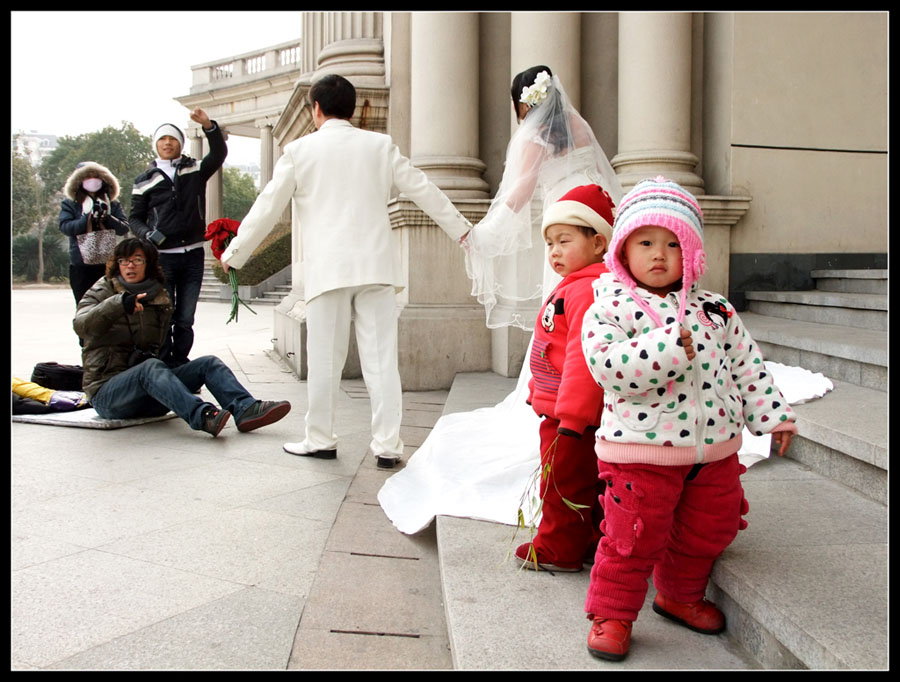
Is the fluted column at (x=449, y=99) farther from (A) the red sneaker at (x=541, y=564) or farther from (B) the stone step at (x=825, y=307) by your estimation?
(A) the red sneaker at (x=541, y=564)

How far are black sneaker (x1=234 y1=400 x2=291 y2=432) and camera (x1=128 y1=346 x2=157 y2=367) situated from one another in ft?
2.76

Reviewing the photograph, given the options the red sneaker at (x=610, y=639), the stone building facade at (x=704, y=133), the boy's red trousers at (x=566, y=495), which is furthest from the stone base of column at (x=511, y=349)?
the red sneaker at (x=610, y=639)

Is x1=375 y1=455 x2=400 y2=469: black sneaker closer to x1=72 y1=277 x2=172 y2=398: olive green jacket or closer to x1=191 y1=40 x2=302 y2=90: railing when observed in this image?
x1=72 y1=277 x2=172 y2=398: olive green jacket

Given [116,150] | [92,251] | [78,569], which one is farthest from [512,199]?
[116,150]

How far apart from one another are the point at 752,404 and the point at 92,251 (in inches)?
250

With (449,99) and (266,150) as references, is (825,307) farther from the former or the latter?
(266,150)

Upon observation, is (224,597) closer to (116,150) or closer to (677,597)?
(677,597)

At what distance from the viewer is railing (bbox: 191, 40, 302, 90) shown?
35.8 metres

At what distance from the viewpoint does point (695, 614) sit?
2.44 m

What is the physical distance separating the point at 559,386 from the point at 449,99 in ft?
17.7

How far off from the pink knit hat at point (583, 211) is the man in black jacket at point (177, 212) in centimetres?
458

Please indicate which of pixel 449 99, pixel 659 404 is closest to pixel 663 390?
pixel 659 404

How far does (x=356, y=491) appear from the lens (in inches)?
167

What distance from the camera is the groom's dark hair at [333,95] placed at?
4707 mm
